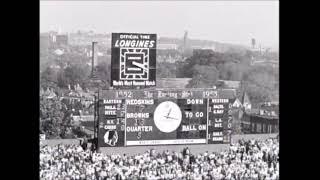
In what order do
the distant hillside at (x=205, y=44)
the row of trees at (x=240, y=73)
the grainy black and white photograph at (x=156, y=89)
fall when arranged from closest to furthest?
the grainy black and white photograph at (x=156, y=89), the distant hillside at (x=205, y=44), the row of trees at (x=240, y=73)

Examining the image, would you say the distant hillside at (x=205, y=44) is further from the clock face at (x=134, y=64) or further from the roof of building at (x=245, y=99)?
the roof of building at (x=245, y=99)

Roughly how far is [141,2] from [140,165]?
1.02 meters

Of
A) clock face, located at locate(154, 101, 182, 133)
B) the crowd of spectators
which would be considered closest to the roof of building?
the crowd of spectators

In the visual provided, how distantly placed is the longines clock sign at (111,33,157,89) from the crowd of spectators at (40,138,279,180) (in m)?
0.44

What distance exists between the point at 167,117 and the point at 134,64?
1.28 ft

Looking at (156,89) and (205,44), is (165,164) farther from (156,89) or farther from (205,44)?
(205,44)

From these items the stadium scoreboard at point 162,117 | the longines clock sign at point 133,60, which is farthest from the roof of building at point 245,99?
the longines clock sign at point 133,60

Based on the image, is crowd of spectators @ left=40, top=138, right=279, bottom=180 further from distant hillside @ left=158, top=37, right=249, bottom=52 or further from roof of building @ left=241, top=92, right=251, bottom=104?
distant hillside @ left=158, top=37, right=249, bottom=52

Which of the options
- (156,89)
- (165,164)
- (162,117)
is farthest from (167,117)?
(165,164)

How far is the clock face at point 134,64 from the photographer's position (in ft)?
9.64

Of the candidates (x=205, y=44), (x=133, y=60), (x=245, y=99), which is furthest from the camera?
(x=245, y=99)

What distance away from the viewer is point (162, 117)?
3.00m
